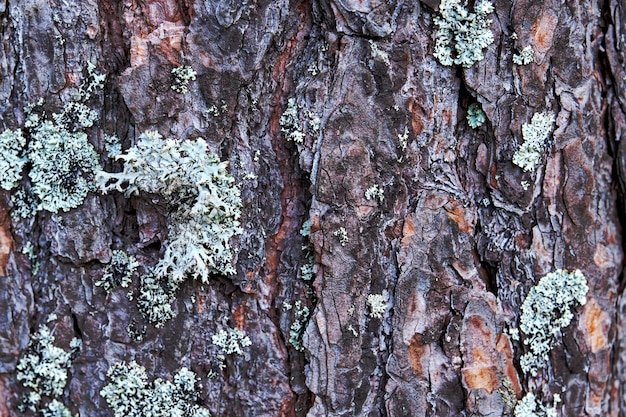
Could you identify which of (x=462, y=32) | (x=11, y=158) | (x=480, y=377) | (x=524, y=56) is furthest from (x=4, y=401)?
(x=524, y=56)

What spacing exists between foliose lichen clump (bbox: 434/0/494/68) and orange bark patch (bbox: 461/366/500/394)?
798 millimetres

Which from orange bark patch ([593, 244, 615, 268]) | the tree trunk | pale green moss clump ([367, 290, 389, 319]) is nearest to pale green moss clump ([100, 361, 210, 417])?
the tree trunk

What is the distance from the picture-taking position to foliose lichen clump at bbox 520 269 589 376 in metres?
1.53

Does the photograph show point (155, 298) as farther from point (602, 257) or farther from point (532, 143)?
point (602, 257)

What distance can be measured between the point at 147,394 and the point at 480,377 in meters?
0.89

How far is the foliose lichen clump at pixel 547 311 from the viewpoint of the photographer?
153 centimetres

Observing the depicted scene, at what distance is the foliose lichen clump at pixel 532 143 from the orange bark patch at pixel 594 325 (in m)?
0.45

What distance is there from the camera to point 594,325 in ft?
5.23

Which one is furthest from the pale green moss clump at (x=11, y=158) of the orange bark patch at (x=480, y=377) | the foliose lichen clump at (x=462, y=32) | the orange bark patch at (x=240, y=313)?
the orange bark patch at (x=480, y=377)

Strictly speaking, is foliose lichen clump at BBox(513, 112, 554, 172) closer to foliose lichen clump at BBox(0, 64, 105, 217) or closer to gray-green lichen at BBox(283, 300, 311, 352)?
gray-green lichen at BBox(283, 300, 311, 352)

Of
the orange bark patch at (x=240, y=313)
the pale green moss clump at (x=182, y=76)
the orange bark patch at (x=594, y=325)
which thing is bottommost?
the orange bark patch at (x=594, y=325)

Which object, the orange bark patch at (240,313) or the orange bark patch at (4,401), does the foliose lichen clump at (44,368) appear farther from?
the orange bark patch at (240,313)

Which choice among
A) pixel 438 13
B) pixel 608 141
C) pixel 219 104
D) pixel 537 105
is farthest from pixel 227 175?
pixel 608 141

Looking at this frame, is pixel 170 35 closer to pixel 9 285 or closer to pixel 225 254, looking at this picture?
pixel 225 254
